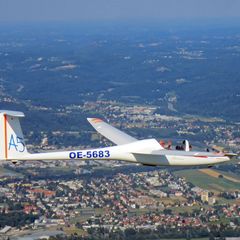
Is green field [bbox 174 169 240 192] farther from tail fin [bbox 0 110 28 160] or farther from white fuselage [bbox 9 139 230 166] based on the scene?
tail fin [bbox 0 110 28 160]

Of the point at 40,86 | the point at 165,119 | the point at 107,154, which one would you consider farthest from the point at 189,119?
the point at 107,154

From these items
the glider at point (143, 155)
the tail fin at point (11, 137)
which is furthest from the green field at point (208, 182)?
the tail fin at point (11, 137)

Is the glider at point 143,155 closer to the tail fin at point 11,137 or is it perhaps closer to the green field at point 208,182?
the tail fin at point 11,137

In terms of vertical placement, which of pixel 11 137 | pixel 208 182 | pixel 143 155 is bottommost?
pixel 208 182

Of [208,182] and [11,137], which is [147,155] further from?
[208,182]

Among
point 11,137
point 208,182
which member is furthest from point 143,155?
point 208,182

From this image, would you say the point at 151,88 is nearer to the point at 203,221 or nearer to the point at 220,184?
the point at 220,184
